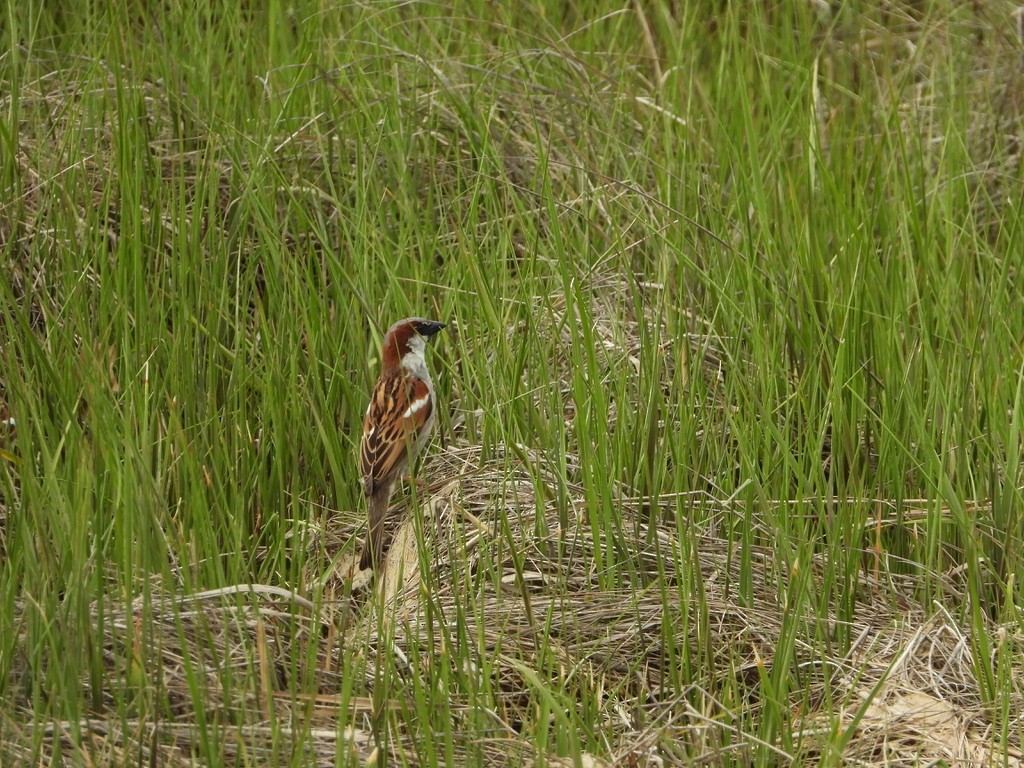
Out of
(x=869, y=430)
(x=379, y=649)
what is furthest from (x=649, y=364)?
(x=379, y=649)

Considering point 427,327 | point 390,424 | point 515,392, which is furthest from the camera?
point 427,327

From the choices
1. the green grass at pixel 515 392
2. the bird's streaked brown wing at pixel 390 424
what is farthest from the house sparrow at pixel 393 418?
the green grass at pixel 515 392

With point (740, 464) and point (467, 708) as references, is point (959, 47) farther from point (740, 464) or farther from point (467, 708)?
point (467, 708)

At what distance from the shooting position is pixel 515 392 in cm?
430

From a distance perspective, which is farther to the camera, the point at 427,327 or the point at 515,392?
the point at 427,327

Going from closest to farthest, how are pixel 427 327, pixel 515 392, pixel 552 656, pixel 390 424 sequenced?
1. pixel 552 656
2. pixel 390 424
3. pixel 515 392
4. pixel 427 327

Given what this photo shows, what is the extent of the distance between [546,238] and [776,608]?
2094 mm

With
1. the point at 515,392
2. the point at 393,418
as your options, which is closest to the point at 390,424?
the point at 393,418

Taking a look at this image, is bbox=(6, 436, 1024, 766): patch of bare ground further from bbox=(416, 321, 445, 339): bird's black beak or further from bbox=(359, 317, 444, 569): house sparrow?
bbox=(416, 321, 445, 339): bird's black beak

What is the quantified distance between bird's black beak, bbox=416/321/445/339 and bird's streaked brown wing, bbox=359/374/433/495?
0.56 ft

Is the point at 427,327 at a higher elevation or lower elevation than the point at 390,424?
higher

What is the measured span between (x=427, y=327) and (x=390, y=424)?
0.51 meters

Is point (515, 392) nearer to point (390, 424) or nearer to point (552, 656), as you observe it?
point (390, 424)

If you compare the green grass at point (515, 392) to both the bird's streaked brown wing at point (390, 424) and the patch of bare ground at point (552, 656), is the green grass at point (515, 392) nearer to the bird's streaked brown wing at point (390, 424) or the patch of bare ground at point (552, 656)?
the patch of bare ground at point (552, 656)
